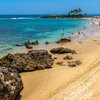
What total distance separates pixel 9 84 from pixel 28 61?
6461 millimetres

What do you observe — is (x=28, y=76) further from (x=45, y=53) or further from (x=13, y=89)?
(x=13, y=89)

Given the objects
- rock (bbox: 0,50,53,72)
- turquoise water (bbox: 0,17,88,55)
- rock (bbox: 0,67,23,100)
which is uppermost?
rock (bbox: 0,67,23,100)

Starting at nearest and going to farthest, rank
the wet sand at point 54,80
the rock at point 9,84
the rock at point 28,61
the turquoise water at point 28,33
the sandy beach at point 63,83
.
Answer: the rock at point 9,84
the sandy beach at point 63,83
the wet sand at point 54,80
the rock at point 28,61
the turquoise water at point 28,33

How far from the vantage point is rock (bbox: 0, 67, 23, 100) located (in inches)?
425

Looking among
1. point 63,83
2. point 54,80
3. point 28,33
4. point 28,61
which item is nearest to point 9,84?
point 63,83

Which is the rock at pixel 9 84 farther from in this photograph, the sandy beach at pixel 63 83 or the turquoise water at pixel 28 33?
the turquoise water at pixel 28 33

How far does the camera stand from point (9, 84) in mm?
11109

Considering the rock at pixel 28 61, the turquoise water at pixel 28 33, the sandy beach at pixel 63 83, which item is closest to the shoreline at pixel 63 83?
the sandy beach at pixel 63 83

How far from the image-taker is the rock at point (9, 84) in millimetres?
10797

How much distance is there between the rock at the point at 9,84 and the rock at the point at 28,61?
16.2 feet

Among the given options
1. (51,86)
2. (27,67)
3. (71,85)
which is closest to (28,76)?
(27,67)

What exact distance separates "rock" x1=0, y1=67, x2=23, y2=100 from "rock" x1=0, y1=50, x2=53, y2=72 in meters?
4.93

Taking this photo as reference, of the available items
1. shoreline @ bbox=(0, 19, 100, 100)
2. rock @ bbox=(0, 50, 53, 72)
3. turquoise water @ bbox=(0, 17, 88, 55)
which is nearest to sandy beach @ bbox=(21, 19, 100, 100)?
shoreline @ bbox=(0, 19, 100, 100)

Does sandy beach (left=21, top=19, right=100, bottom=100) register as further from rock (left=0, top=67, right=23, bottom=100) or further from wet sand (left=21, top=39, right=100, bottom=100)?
rock (left=0, top=67, right=23, bottom=100)
